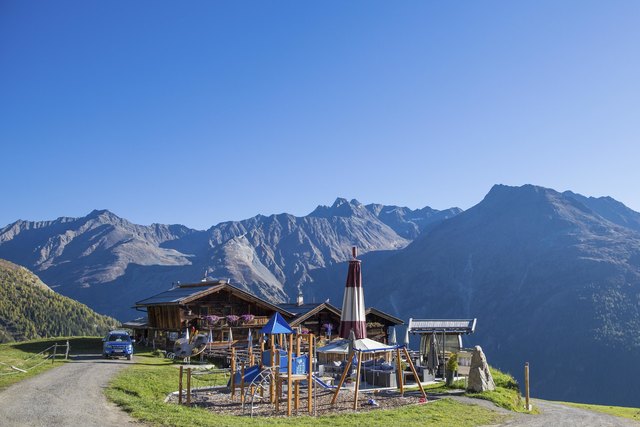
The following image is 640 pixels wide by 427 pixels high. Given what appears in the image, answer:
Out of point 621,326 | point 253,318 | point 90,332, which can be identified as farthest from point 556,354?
point 253,318

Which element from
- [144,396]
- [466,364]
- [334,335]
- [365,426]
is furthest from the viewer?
[334,335]

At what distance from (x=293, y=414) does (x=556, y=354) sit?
172824 mm

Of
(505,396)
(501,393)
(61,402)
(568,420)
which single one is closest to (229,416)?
(61,402)

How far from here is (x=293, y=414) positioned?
20453mm

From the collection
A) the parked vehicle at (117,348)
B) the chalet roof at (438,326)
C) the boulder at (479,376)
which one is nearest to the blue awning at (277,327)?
the boulder at (479,376)

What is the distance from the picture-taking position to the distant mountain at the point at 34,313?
78.2m

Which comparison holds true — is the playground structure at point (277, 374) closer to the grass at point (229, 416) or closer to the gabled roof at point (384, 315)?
the grass at point (229, 416)

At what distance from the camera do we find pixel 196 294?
1730 inches

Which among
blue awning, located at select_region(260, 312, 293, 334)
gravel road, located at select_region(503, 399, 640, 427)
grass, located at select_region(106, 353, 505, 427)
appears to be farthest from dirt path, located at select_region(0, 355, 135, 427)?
gravel road, located at select_region(503, 399, 640, 427)

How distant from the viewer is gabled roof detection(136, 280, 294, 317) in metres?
43.7

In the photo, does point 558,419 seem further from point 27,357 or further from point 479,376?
point 27,357

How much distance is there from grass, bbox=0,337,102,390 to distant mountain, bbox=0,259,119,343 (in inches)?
1458

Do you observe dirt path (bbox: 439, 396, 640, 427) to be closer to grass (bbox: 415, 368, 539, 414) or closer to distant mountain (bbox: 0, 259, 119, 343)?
grass (bbox: 415, 368, 539, 414)

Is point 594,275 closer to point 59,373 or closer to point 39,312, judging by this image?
point 39,312
